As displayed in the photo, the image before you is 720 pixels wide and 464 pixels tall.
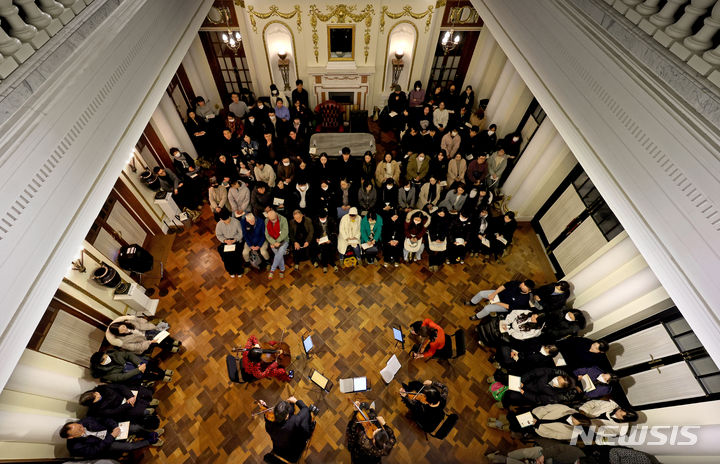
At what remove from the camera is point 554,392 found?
404 centimetres

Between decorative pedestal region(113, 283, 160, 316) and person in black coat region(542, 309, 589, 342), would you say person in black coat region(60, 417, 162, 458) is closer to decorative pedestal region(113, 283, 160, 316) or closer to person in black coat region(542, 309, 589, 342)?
decorative pedestal region(113, 283, 160, 316)

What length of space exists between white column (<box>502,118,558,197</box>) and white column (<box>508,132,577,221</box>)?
0.05m

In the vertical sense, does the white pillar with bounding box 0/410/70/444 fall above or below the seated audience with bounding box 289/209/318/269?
below

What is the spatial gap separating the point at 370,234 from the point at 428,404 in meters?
2.96

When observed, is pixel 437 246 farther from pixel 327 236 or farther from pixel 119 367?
pixel 119 367

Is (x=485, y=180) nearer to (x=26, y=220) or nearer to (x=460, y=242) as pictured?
(x=460, y=242)

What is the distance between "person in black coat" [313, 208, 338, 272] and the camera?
5.81 metres

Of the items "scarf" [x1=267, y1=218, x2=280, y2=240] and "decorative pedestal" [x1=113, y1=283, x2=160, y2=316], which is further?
"scarf" [x1=267, y1=218, x2=280, y2=240]

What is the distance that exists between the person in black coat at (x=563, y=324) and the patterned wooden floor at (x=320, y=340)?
3.65ft

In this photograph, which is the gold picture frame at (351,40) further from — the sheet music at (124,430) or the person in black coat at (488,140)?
the sheet music at (124,430)

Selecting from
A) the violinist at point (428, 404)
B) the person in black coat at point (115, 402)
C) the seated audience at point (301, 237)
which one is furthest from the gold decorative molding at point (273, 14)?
the violinist at point (428, 404)

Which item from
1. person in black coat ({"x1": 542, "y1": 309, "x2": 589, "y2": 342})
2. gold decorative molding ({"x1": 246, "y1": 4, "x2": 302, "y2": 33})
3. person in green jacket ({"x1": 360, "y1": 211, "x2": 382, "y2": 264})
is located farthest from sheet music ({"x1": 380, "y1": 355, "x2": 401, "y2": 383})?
gold decorative molding ({"x1": 246, "y1": 4, "x2": 302, "y2": 33})

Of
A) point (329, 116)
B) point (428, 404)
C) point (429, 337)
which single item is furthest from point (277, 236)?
point (329, 116)

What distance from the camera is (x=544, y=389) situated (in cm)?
409
